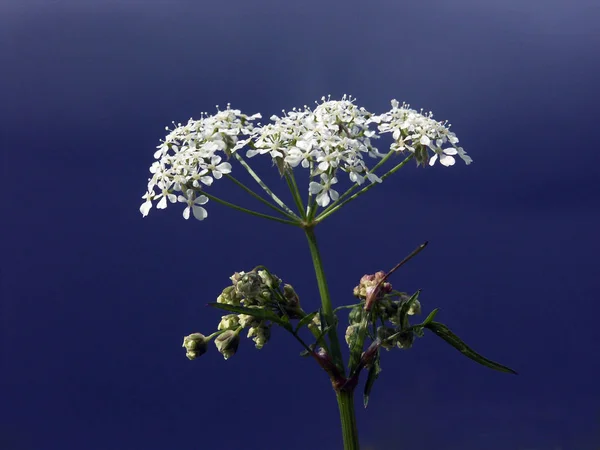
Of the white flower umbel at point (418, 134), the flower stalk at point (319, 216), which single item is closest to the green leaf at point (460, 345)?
the flower stalk at point (319, 216)

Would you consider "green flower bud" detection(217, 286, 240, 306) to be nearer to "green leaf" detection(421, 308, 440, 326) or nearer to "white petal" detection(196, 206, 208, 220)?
"white petal" detection(196, 206, 208, 220)

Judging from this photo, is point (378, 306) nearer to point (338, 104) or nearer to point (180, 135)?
point (338, 104)

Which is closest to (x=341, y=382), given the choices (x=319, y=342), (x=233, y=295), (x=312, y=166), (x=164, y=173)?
(x=319, y=342)

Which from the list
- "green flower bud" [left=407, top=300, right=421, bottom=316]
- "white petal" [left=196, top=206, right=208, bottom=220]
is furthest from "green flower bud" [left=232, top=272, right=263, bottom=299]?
"green flower bud" [left=407, top=300, right=421, bottom=316]

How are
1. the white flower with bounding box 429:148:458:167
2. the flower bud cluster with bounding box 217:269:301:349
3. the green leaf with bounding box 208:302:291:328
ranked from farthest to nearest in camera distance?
the white flower with bounding box 429:148:458:167, the flower bud cluster with bounding box 217:269:301:349, the green leaf with bounding box 208:302:291:328

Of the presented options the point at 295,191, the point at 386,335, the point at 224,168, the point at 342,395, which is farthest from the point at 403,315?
the point at 224,168

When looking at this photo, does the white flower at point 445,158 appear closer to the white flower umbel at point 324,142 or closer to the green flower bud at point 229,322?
the white flower umbel at point 324,142

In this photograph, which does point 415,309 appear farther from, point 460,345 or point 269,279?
point 269,279
